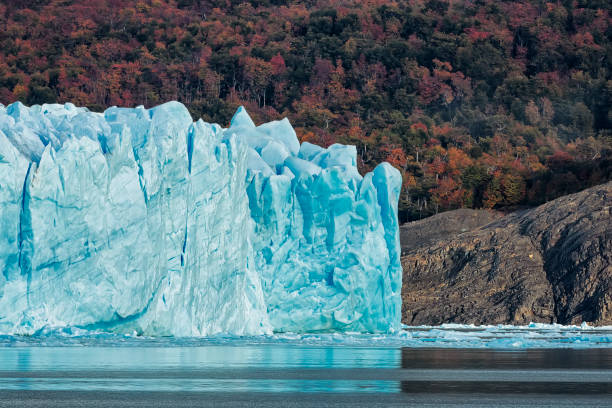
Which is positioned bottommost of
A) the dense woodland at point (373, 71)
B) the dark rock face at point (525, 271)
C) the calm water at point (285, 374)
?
the calm water at point (285, 374)

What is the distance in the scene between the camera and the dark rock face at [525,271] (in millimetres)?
58781

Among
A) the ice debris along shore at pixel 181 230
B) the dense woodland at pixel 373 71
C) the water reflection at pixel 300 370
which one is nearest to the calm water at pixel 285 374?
the water reflection at pixel 300 370

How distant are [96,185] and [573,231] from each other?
38.0m

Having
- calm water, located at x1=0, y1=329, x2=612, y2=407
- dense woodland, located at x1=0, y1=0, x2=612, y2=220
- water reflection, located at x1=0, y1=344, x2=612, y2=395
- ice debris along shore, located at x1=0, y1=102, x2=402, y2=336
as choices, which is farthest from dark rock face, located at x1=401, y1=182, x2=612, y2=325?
water reflection, located at x1=0, y1=344, x2=612, y2=395

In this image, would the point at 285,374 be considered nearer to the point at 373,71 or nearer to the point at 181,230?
the point at 181,230

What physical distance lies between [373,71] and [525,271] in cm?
6108

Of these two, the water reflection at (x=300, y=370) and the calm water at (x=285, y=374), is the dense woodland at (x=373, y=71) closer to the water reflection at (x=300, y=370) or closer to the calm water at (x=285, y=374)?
the calm water at (x=285, y=374)

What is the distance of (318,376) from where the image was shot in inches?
884

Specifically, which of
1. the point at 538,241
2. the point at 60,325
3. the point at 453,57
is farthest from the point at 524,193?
the point at 60,325

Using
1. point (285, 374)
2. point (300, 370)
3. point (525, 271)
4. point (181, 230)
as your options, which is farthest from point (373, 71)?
point (285, 374)

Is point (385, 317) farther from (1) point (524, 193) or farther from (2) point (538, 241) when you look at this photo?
(1) point (524, 193)

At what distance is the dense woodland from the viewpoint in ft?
328

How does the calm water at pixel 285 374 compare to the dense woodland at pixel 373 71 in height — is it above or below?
below

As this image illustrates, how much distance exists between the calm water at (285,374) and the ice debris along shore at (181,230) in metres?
1.57
